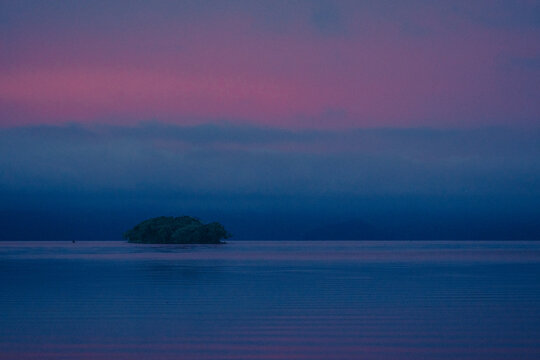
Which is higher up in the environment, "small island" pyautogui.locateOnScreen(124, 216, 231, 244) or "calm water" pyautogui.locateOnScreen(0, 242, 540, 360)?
"small island" pyautogui.locateOnScreen(124, 216, 231, 244)

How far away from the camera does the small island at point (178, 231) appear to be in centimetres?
14038

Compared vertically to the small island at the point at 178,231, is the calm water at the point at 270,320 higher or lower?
lower

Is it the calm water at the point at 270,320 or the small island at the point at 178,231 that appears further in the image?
the small island at the point at 178,231

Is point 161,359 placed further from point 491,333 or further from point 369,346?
point 491,333

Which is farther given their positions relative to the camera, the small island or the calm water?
the small island

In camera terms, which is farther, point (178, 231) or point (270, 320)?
point (178, 231)

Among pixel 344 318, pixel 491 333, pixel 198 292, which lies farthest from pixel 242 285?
pixel 491 333

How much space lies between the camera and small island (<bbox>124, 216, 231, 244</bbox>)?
14038 cm

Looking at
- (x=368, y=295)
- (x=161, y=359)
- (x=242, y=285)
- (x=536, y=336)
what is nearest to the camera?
(x=161, y=359)

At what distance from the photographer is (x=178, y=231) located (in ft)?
463

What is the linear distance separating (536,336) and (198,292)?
13068 mm

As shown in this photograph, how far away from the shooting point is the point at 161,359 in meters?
13.5

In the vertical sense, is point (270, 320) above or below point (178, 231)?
below

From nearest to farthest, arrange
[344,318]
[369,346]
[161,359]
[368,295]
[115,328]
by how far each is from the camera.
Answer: [161,359] → [369,346] → [115,328] → [344,318] → [368,295]
